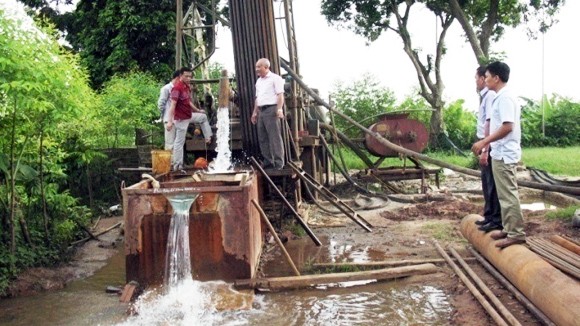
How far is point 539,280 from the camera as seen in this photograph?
4.65m

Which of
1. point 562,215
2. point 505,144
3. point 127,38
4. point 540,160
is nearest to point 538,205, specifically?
point 562,215

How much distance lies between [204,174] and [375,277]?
8.85ft

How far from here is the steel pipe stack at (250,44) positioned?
342 inches

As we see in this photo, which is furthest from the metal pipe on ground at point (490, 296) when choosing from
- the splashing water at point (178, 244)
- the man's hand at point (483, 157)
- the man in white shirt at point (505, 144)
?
the splashing water at point (178, 244)

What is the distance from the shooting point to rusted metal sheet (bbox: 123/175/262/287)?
582 centimetres

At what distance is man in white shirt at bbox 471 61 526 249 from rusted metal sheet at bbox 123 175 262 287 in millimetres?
2489

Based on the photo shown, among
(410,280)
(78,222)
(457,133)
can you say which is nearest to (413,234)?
(410,280)

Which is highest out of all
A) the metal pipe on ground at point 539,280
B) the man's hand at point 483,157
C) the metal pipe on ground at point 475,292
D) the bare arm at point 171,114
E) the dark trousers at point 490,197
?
the bare arm at point 171,114

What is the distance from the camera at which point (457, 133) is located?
78.1 ft

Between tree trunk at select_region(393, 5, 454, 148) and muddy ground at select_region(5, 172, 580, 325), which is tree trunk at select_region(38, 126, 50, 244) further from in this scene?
tree trunk at select_region(393, 5, 454, 148)

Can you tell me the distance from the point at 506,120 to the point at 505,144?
261 mm

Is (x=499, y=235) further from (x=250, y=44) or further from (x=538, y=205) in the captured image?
(x=538, y=205)

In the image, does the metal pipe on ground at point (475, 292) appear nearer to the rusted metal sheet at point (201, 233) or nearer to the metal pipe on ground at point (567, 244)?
the metal pipe on ground at point (567, 244)

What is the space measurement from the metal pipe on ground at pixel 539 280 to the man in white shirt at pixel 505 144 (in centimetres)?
30
